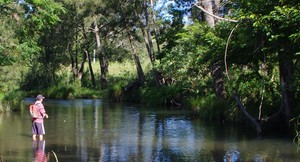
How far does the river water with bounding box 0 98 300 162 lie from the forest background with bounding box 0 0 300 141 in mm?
1110

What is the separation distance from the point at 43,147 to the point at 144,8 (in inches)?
979

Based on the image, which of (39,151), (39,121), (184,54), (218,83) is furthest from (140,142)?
(184,54)

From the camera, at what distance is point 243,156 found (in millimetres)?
13367

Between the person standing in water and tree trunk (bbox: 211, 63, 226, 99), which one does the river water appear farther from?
tree trunk (bbox: 211, 63, 226, 99)

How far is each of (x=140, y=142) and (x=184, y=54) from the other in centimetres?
1283

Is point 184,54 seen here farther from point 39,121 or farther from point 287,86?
point 39,121

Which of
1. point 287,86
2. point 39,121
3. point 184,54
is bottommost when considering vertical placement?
point 39,121

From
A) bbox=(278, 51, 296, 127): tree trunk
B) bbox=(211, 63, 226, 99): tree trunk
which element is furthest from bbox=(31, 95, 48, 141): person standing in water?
bbox=(211, 63, 226, 99): tree trunk

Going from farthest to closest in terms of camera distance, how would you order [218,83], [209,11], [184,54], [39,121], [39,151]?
[184,54] → [218,83] → [209,11] → [39,121] → [39,151]

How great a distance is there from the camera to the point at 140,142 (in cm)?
1627

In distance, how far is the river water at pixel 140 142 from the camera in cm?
1330

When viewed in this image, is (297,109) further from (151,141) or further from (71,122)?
(71,122)

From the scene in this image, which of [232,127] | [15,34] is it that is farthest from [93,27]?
[232,127]

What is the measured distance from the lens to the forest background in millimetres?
14922
